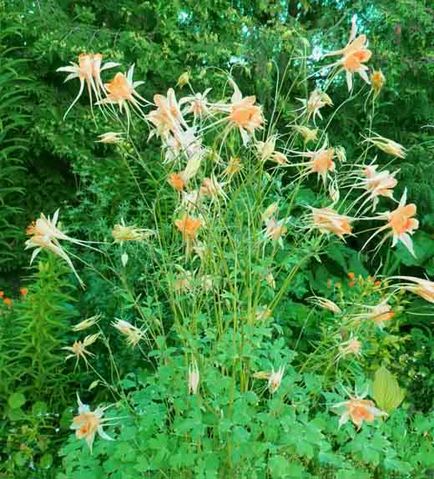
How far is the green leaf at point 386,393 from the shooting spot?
9.38 feet

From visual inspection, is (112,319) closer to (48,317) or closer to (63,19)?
(48,317)

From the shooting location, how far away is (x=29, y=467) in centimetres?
295

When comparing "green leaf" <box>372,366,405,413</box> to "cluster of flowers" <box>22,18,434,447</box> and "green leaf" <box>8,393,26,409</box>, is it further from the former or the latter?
"green leaf" <box>8,393,26,409</box>

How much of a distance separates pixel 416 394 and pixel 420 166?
1612 mm

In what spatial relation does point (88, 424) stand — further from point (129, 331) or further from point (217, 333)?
point (217, 333)

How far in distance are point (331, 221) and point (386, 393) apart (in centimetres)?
126

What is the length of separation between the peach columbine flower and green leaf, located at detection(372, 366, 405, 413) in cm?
122

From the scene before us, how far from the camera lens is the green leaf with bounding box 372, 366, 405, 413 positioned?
9.38 feet

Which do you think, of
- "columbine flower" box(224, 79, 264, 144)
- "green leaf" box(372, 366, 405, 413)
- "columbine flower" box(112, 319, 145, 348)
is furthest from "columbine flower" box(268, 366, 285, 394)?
"green leaf" box(372, 366, 405, 413)

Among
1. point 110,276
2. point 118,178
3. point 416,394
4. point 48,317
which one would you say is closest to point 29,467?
point 48,317

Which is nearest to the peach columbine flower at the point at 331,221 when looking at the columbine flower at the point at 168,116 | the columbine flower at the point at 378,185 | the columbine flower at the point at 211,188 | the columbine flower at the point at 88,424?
the columbine flower at the point at 378,185

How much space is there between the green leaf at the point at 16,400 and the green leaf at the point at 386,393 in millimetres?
1356

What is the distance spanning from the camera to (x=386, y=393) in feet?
9.43

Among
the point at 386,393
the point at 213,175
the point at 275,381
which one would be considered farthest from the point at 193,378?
the point at 386,393
